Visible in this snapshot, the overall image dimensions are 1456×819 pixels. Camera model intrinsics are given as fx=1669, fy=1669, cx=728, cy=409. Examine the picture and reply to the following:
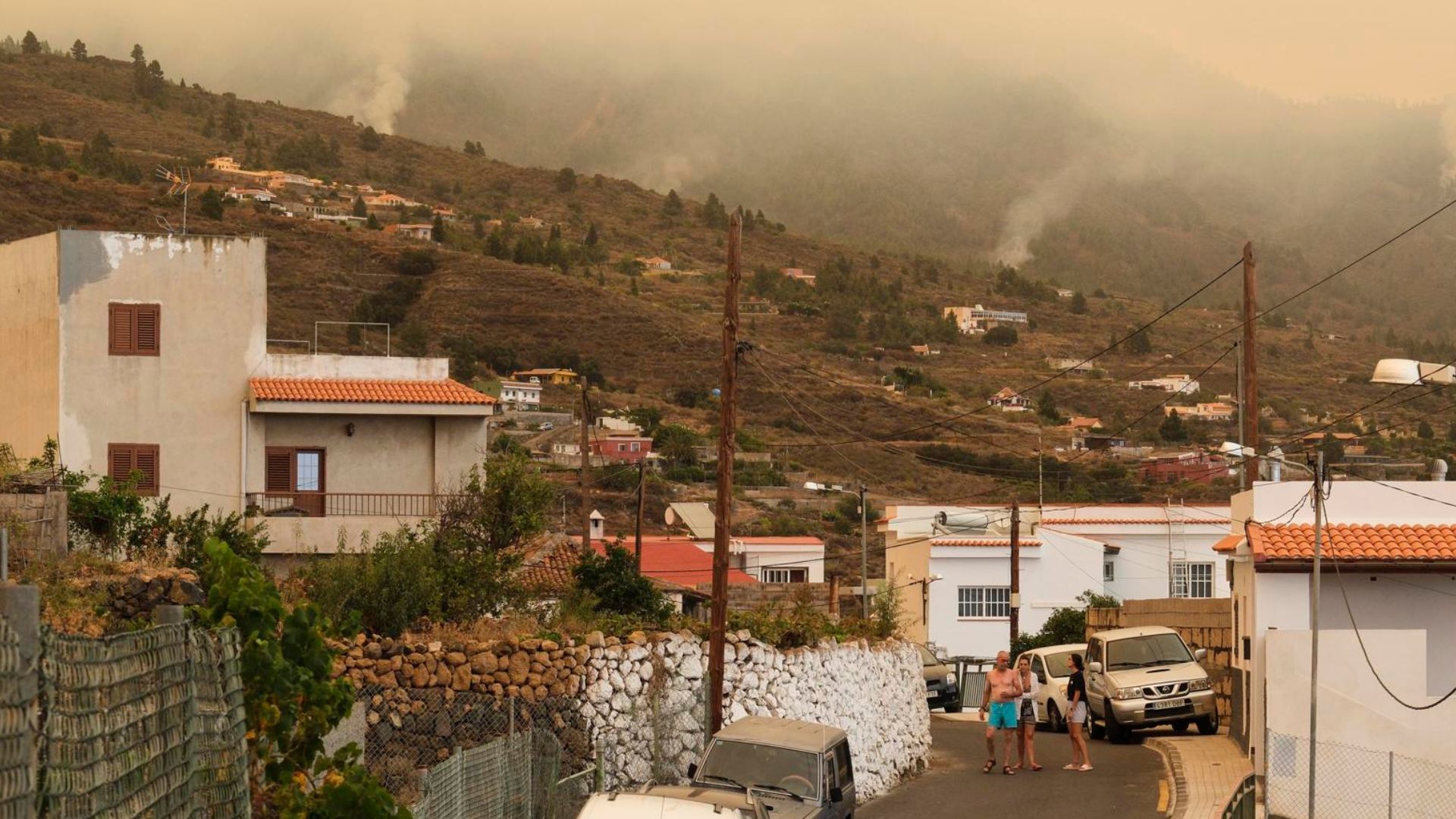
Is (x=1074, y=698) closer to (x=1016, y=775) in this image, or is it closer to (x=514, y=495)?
(x=1016, y=775)

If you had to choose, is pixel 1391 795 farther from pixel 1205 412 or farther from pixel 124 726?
pixel 1205 412

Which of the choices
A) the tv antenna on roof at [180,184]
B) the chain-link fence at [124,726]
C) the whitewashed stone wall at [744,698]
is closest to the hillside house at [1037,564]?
the tv antenna on roof at [180,184]

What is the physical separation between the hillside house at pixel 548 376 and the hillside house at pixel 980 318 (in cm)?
4664

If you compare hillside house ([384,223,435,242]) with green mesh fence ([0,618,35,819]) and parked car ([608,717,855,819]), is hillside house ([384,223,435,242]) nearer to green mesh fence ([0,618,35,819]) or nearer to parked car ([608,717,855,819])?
parked car ([608,717,855,819])

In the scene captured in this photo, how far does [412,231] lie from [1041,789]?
361 feet

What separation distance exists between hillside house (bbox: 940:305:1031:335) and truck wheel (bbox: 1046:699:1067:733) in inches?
4042

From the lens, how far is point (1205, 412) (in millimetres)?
114062

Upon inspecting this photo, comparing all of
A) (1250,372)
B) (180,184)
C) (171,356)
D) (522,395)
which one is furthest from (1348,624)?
(522,395)

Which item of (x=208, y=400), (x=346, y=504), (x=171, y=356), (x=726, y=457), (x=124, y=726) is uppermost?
(x=171, y=356)

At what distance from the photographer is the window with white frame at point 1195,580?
5809cm

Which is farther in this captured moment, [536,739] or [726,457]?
[726,457]

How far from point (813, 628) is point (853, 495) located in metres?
59.7

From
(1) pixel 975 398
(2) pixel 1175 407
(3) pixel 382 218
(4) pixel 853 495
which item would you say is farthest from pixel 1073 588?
(3) pixel 382 218

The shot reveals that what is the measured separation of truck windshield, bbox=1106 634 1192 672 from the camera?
98.8 feet
